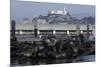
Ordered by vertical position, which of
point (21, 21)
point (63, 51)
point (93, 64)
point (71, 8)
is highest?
point (71, 8)

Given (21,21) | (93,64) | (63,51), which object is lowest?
(93,64)

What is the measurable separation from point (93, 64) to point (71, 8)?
75cm

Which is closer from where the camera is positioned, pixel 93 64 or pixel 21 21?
pixel 21 21

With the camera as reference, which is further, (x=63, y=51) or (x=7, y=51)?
(x=63, y=51)

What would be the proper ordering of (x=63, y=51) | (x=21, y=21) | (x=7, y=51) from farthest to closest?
(x=63, y=51)
(x=21, y=21)
(x=7, y=51)

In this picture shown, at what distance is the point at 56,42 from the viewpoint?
2426 mm

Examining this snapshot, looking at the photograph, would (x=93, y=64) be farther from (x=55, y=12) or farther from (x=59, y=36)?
(x=55, y=12)

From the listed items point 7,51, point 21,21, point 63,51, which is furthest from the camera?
point 63,51

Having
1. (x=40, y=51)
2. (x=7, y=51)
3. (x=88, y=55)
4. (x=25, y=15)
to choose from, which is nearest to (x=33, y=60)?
(x=40, y=51)

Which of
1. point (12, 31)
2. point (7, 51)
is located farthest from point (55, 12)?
point (7, 51)

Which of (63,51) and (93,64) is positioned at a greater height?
(63,51)

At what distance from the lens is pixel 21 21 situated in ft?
7.52

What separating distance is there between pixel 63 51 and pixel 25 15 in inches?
24.8

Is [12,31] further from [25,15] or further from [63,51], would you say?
[63,51]
